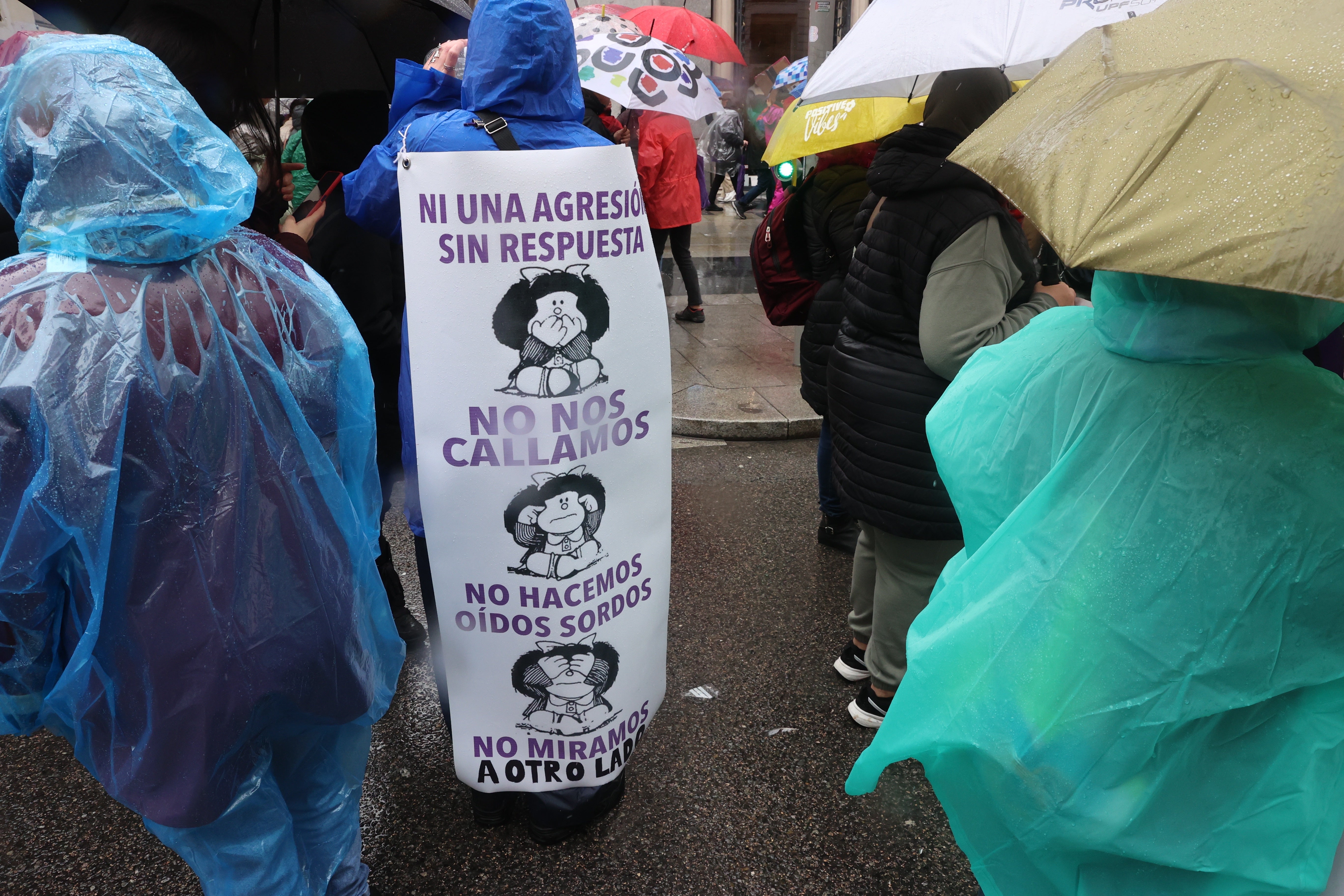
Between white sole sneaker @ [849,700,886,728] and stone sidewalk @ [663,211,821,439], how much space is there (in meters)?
2.58

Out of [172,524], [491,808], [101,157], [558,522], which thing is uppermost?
[101,157]

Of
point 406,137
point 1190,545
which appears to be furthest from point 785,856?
point 406,137

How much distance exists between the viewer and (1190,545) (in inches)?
50.1

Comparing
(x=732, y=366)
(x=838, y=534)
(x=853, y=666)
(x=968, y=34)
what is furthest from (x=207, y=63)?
(x=732, y=366)

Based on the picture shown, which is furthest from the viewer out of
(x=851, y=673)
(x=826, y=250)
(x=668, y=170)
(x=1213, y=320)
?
(x=668, y=170)

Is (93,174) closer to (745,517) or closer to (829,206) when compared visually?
(829,206)

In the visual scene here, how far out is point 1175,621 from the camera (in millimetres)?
1275

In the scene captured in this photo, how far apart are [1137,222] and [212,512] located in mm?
1534

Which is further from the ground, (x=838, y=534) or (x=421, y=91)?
(x=421, y=91)

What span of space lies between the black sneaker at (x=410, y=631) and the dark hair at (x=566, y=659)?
4.10ft

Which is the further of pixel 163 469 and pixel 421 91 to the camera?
pixel 421 91

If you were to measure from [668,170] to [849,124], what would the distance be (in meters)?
3.93

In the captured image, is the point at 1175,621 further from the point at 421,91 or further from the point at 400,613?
the point at 400,613

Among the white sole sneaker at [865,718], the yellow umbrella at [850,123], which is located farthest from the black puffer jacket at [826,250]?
the white sole sneaker at [865,718]
